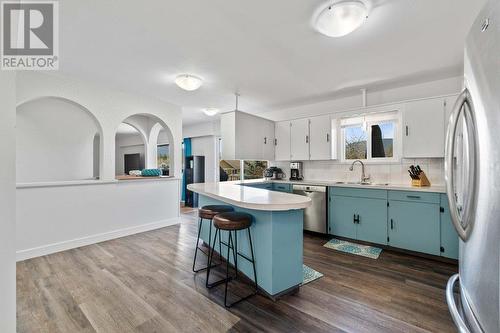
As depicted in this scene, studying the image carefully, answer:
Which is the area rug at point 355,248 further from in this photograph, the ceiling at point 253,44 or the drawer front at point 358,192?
the ceiling at point 253,44

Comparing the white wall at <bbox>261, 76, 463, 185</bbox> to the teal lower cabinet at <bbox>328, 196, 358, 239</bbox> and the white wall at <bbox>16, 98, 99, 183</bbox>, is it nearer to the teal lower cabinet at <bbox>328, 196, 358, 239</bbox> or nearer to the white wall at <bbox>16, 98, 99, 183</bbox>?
the teal lower cabinet at <bbox>328, 196, 358, 239</bbox>

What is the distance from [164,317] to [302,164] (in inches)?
143

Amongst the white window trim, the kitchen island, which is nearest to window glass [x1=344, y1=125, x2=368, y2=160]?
the white window trim

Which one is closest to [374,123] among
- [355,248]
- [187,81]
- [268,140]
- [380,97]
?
[380,97]

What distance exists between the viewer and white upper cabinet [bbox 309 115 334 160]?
4.08 meters

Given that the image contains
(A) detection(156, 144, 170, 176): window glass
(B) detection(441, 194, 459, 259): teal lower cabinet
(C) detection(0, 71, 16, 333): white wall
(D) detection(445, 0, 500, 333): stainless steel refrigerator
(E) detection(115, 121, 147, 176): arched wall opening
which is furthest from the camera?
(A) detection(156, 144, 170, 176): window glass

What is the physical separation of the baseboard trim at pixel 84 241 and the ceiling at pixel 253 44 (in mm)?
2360

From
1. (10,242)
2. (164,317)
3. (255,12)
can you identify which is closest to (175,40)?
(255,12)

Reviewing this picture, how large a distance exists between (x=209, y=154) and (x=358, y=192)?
4439 millimetres

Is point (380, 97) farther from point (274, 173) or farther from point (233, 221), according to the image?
point (233, 221)

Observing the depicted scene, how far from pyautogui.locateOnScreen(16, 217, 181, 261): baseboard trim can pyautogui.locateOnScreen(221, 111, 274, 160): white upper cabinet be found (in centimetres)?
196

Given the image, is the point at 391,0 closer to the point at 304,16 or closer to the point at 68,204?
the point at 304,16

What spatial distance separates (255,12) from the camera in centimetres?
187

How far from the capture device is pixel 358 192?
344 centimetres
